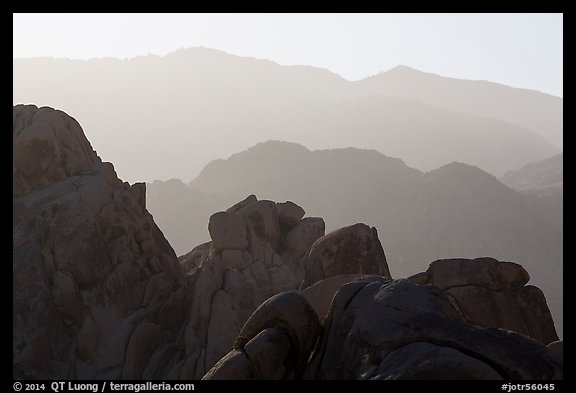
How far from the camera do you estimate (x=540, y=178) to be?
148m

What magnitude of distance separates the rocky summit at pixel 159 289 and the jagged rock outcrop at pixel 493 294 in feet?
0.15

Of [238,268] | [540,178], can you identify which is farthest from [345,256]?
[540,178]

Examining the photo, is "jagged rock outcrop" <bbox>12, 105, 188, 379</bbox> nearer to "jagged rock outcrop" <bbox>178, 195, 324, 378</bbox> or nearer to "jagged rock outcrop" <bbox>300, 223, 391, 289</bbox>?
"jagged rock outcrop" <bbox>178, 195, 324, 378</bbox>

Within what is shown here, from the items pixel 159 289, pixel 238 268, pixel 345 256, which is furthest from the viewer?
pixel 238 268

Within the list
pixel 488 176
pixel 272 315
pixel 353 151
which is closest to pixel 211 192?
pixel 353 151

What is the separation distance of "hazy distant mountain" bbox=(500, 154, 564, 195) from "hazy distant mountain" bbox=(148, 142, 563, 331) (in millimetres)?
11395

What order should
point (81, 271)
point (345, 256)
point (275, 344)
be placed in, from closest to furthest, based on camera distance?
point (275, 344) → point (345, 256) → point (81, 271)

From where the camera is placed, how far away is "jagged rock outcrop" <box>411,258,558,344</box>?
2273cm

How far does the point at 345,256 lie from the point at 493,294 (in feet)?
24.0

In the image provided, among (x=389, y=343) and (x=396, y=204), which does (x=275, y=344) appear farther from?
(x=396, y=204)

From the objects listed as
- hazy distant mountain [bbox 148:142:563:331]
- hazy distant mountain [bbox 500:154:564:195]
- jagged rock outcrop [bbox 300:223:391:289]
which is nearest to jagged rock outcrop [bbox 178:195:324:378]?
jagged rock outcrop [bbox 300:223:391:289]

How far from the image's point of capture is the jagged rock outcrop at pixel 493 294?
22.7 meters

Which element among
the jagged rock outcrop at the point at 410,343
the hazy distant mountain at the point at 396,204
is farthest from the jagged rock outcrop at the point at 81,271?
the hazy distant mountain at the point at 396,204
